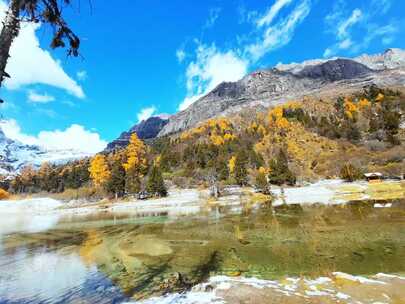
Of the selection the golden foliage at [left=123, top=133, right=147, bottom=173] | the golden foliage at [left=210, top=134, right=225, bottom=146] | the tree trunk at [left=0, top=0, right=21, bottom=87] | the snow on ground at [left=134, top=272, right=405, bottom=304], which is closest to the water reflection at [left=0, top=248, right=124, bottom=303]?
the snow on ground at [left=134, top=272, right=405, bottom=304]

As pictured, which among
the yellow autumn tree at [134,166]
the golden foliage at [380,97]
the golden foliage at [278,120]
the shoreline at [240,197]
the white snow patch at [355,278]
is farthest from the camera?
the golden foliage at [380,97]

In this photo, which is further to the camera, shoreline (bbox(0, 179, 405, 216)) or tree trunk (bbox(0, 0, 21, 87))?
shoreline (bbox(0, 179, 405, 216))

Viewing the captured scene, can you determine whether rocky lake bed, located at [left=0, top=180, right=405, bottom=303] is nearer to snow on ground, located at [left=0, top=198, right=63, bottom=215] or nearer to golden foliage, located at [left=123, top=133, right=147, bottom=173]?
snow on ground, located at [left=0, top=198, right=63, bottom=215]

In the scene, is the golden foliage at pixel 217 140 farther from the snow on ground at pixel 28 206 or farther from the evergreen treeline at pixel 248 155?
the snow on ground at pixel 28 206

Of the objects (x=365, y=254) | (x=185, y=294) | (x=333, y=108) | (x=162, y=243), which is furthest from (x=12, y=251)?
(x=333, y=108)

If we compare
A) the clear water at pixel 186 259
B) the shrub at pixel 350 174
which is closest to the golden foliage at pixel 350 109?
the shrub at pixel 350 174

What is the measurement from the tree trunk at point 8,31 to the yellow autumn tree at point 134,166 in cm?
8191

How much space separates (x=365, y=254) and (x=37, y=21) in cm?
1730

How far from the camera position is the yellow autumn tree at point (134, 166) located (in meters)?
87.8

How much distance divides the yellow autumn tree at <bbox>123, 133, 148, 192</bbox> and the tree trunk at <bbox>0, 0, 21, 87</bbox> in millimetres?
81910

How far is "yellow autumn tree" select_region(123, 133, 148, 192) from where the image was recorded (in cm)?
8776

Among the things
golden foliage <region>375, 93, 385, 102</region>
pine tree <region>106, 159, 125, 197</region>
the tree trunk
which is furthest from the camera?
golden foliage <region>375, 93, 385, 102</region>

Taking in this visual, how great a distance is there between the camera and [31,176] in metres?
145

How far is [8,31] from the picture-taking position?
554cm
